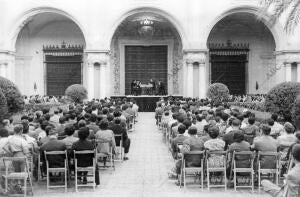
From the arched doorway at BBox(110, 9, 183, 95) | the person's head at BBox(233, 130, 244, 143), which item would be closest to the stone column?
the arched doorway at BBox(110, 9, 183, 95)

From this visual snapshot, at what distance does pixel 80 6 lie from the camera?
26.9 meters

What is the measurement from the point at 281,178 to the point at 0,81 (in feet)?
40.8

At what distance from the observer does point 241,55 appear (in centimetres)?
3084

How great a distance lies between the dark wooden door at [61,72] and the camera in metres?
30.8

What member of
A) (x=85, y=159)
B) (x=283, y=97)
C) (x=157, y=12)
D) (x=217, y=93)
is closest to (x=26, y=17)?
(x=157, y=12)

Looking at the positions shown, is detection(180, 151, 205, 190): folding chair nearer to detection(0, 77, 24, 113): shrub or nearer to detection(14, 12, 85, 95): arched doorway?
detection(0, 77, 24, 113): shrub

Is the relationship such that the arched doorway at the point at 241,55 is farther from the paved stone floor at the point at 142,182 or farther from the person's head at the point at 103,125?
the person's head at the point at 103,125

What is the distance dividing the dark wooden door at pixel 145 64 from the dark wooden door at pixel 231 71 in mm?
3162

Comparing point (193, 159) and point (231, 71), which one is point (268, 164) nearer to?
point (193, 159)

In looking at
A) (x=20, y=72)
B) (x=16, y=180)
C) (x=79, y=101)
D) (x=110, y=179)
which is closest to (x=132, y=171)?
(x=110, y=179)

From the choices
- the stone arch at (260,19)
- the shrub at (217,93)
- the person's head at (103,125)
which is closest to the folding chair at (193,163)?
A: the person's head at (103,125)

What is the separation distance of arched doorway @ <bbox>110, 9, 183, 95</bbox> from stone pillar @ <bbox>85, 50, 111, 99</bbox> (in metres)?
4.00

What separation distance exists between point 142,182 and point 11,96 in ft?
33.3

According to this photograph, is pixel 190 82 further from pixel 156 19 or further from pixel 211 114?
pixel 211 114
